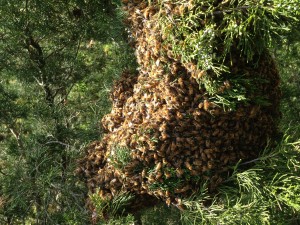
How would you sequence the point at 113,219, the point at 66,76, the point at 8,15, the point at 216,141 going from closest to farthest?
the point at 216,141 < the point at 113,219 < the point at 8,15 < the point at 66,76

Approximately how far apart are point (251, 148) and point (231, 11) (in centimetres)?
94

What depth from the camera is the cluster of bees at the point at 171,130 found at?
2502 millimetres

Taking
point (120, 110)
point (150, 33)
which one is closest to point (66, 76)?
point (120, 110)

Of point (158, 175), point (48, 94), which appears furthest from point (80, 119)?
point (158, 175)

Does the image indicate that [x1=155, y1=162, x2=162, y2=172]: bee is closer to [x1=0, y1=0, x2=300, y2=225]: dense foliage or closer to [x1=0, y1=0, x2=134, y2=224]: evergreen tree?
[x1=0, y1=0, x2=300, y2=225]: dense foliage

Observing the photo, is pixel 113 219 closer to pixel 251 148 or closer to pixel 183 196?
pixel 183 196

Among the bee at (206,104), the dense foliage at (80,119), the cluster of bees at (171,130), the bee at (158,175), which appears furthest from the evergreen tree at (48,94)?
the bee at (206,104)

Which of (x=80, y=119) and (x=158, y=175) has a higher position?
(x=158, y=175)

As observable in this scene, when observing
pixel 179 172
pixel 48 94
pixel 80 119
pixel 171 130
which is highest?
pixel 171 130

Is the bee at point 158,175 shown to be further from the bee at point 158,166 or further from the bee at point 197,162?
the bee at point 197,162

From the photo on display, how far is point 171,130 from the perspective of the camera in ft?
8.32

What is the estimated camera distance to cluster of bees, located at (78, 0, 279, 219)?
8.21 ft

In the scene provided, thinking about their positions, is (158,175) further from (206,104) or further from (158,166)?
(206,104)

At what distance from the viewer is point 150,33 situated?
8.45 ft
